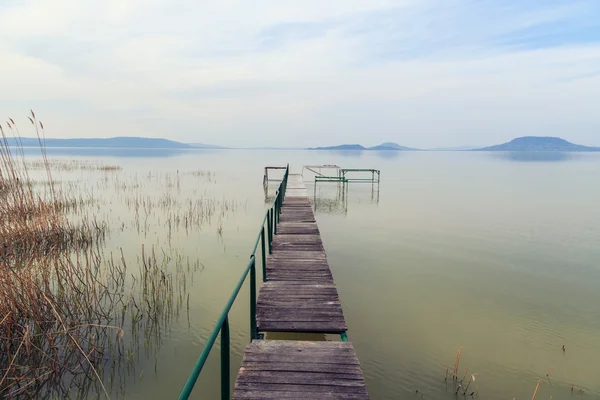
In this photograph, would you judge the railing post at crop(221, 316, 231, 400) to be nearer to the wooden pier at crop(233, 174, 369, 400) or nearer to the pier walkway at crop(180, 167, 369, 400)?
the pier walkway at crop(180, 167, 369, 400)

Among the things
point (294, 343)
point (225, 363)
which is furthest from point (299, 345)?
point (225, 363)

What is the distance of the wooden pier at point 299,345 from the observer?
332cm

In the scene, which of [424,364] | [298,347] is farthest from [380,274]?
[298,347]

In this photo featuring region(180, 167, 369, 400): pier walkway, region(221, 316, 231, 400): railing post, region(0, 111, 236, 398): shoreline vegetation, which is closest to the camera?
region(221, 316, 231, 400): railing post

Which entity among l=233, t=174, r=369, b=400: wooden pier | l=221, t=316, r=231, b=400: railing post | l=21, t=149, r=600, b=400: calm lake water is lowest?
l=21, t=149, r=600, b=400: calm lake water

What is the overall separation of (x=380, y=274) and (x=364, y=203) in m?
12.6

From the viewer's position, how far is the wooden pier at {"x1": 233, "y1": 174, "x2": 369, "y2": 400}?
3316 mm

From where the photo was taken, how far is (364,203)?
848 inches

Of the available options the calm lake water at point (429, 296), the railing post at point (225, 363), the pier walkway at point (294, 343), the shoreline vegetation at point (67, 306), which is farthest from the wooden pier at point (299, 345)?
the shoreline vegetation at point (67, 306)

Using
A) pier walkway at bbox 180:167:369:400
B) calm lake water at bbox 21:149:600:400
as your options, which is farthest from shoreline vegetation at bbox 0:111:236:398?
pier walkway at bbox 180:167:369:400

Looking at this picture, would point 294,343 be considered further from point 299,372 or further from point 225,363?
point 225,363

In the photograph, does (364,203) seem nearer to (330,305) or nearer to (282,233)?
(282,233)

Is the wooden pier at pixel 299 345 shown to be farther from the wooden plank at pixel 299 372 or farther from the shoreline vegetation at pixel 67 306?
the shoreline vegetation at pixel 67 306

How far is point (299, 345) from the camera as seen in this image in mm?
4047
